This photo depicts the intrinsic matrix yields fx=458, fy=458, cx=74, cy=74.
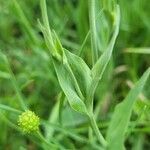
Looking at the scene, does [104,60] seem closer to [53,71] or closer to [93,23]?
[93,23]

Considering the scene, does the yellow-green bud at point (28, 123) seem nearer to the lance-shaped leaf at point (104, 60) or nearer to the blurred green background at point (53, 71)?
the lance-shaped leaf at point (104, 60)

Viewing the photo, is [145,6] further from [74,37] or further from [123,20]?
[74,37]

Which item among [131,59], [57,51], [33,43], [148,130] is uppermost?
[57,51]

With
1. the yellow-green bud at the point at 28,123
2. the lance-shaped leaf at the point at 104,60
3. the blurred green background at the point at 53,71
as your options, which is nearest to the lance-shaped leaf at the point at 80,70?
the lance-shaped leaf at the point at 104,60

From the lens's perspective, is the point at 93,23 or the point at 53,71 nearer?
the point at 93,23

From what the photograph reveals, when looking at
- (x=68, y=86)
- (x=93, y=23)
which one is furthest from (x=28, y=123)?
(x=93, y=23)

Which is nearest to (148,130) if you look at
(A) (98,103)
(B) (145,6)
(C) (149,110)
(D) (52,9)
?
(C) (149,110)
